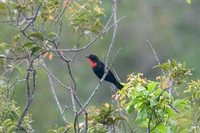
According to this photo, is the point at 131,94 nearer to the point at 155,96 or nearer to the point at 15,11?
the point at 155,96

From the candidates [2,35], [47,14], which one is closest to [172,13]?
[2,35]

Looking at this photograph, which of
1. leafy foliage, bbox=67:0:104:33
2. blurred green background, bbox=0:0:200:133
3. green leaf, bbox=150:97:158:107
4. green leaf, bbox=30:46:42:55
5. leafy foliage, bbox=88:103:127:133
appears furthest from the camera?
blurred green background, bbox=0:0:200:133

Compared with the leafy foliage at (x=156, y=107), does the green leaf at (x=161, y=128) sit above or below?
below

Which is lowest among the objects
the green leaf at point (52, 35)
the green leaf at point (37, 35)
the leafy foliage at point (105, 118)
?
the leafy foliage at point (105, 118)

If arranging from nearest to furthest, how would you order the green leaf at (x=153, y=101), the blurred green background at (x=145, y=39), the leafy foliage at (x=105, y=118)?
the green leaf at (x=153, y=101) → the leafy foliage at (x=105, y=118) → the blurred green background at (x=145, y=39)

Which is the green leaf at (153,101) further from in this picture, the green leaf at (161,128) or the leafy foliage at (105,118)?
the leafy foliage at (105,118)

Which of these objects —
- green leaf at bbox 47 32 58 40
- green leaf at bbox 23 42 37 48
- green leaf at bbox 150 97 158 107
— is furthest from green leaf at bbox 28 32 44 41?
green leaf at bbox 150 97 158 107

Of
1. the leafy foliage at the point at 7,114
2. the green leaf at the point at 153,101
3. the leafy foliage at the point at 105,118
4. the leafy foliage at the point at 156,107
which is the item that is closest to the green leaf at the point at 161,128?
the leafy foliage at the point at 156,107

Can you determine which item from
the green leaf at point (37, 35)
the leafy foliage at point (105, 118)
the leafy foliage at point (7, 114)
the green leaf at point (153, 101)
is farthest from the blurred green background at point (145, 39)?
the green leaf at point (153, 101)

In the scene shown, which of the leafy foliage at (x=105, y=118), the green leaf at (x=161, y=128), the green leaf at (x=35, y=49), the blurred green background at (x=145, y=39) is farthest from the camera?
the blurred green background at (x=145, y=39)

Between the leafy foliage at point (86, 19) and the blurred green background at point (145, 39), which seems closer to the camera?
the leafy foliage at point (86, 19)

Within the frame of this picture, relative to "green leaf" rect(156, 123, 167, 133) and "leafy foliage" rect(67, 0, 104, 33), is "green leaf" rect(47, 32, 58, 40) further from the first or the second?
"green leaf" rect(156, 123, 167, 133)

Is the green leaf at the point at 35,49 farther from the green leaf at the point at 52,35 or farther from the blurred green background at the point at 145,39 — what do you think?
the blurred green background at the point at 145,39

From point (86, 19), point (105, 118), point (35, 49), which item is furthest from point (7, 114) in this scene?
point (86, 19)
